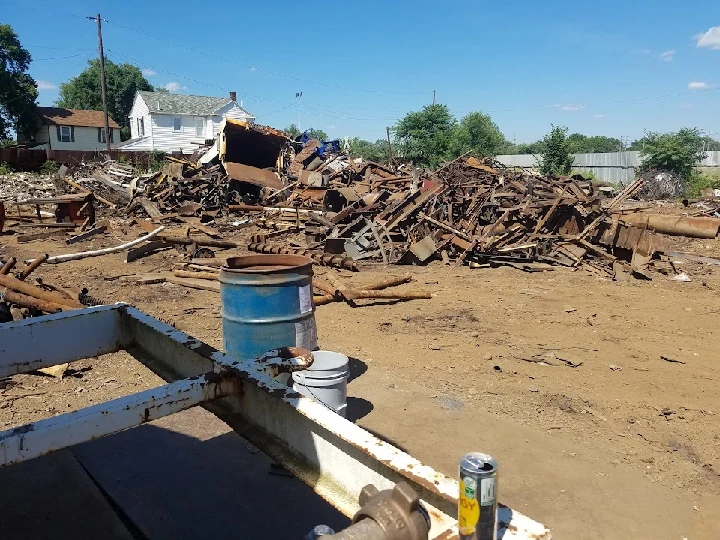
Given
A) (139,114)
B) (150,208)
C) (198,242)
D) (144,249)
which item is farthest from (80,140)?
(198,242)

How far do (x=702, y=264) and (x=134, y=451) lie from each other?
11925mm

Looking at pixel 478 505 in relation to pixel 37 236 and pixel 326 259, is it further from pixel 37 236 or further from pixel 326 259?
pixel 37 236

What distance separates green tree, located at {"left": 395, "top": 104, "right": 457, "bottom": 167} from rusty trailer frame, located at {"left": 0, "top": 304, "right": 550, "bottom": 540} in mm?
37316

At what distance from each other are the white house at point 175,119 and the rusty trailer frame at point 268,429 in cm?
5104

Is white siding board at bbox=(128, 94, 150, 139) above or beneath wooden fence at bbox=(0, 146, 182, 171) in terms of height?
above

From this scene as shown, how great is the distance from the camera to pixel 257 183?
19.8 m

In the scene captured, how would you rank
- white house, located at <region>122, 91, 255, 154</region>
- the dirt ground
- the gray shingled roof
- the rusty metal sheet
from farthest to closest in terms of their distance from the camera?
the gray shingled roof → white house, located at <region>122, 91, 255, 154</region> → the rusty metal sheet → the dirt ground

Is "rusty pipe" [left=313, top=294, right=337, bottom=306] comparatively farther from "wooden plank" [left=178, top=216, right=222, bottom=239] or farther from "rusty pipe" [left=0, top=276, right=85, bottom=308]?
"wooden plank" [left=178, top=216, right=222, bottom=239]

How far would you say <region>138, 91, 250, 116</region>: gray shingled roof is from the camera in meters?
50.8

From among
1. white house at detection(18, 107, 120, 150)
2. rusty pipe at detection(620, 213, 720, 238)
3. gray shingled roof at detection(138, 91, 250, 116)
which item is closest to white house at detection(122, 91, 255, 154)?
gray shingled roof at detection(138, 91, 250, 116)

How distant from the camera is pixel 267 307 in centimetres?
432

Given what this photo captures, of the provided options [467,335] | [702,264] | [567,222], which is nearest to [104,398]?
[467,335]

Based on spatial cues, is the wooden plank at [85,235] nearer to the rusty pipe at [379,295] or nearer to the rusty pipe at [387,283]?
the rusty pipe at [387,283]

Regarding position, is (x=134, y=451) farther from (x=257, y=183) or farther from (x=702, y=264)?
(x=257, y=183)
